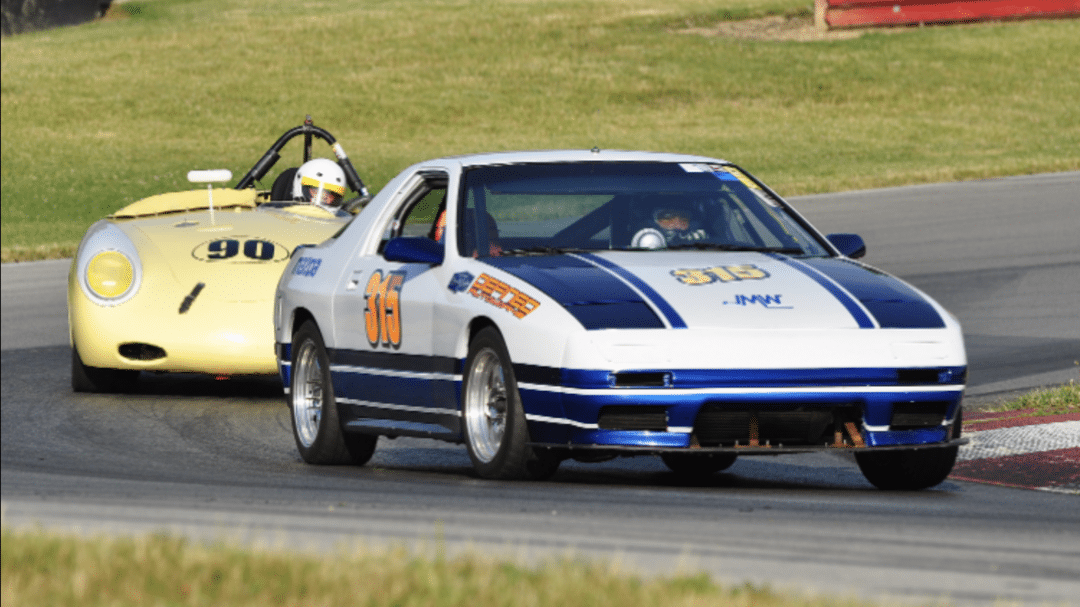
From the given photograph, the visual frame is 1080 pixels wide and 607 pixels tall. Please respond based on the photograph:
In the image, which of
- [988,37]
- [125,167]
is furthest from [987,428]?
[988,37]

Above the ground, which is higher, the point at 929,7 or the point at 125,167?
the point at 929,7

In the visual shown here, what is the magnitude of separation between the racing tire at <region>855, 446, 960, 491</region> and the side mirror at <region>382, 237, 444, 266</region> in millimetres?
1813

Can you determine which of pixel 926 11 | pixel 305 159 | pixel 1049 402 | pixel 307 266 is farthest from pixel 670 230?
pixel 926 11

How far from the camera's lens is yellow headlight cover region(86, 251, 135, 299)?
10.9 metres

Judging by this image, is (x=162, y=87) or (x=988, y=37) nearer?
(x=162, y=87)

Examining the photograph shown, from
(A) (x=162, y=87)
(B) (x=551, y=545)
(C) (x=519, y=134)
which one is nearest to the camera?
(B) (x=551, y=545)

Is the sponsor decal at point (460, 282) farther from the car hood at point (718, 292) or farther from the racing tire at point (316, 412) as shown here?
the racing tire at point (316, 412)

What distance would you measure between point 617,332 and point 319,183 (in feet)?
20.3

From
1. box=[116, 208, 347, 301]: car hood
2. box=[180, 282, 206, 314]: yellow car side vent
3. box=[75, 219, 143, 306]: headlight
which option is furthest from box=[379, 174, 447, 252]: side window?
box=[75, 219, 143, 306]: headlight

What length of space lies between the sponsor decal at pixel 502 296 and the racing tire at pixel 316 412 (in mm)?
1338

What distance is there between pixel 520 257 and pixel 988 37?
40191mm

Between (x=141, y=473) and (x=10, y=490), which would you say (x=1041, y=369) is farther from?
(x=10, y=490)

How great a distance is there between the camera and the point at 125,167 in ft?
107

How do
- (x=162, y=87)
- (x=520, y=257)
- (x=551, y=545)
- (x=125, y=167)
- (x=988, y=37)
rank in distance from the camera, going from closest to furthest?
(x=551, y=545) < (x=520, y=257) < (x=125, y=167) < (x=162, y=87) < (x=988, y=37)
